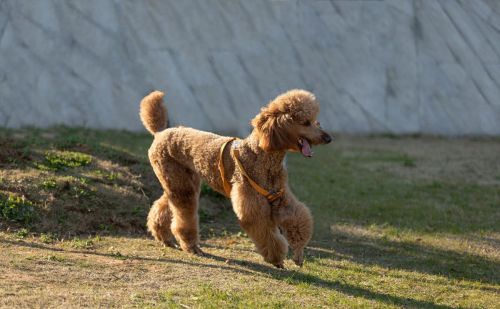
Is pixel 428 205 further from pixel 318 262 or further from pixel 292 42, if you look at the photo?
pixel 292 42

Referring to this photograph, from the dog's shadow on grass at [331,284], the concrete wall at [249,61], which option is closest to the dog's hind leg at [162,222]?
the dog's shadow on grass at [331,284]

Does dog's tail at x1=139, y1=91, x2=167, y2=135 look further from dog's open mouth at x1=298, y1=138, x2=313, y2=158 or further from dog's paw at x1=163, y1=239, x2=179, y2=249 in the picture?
dog's open mouth at x1=298, y1=138, x2=313, y2=158

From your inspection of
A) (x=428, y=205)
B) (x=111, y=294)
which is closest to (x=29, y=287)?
(x=111, y=294)

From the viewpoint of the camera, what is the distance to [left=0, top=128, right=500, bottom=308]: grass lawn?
5.57 meters

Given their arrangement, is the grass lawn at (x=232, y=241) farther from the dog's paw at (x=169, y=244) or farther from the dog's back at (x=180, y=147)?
the dog's back at (x=180, y=147)

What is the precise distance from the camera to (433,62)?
1697 centimetres

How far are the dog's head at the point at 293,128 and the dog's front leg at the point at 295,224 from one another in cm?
46

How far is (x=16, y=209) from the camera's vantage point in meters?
7.46

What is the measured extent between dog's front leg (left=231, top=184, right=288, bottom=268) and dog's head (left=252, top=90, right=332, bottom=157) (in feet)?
1.37

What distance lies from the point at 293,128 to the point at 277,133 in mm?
126

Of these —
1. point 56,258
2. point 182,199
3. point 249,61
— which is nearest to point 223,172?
point 182,199

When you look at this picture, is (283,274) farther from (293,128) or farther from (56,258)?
(56,258)

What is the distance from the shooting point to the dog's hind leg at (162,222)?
7219mm

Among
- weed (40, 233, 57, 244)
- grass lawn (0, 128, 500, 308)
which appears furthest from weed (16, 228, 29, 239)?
weed (40, 233, 57, 244)
